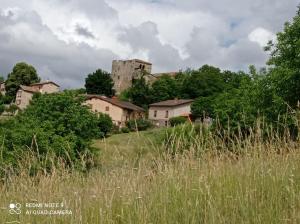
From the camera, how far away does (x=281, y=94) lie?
79.6 ft

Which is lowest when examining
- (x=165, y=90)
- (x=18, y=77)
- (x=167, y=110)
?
(x=167, y=110)

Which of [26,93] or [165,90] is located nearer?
[165,90]

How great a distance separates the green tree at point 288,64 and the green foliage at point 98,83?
260ft

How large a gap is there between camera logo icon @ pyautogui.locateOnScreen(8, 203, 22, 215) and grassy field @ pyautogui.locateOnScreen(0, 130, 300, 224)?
43 mm

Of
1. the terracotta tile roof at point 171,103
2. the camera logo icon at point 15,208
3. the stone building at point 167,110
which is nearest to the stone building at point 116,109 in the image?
the stone building at point 167,110

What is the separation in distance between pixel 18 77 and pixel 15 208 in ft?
349

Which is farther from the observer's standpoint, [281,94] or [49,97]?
[49,97]

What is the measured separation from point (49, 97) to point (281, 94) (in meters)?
21.3

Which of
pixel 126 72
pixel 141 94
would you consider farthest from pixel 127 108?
pixel 126 72

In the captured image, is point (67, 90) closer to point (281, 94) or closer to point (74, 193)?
point (281, 94)

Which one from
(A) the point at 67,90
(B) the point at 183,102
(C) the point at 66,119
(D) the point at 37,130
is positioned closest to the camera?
(D) the point at 37,130

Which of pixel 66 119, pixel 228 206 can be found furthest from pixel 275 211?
pixel 66 119

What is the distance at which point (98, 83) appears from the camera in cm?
10500

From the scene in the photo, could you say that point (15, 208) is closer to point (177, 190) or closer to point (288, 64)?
point (177, 190)
